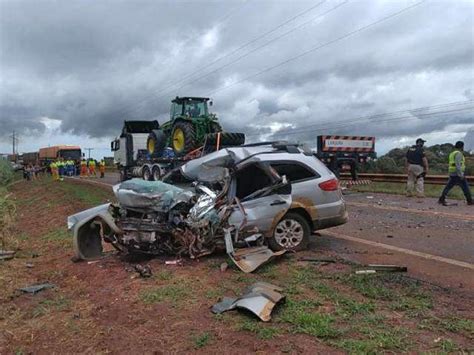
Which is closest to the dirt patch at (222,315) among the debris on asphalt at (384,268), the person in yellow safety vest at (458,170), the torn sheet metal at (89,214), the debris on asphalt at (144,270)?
the debris on asphalt at (144,270)

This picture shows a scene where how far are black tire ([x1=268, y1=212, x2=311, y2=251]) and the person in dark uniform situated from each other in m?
9.29

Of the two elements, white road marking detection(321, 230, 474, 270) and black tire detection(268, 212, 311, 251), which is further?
black tire detection(268, 212, 311, 251)

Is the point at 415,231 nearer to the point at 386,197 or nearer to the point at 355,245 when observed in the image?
the point at 355,245

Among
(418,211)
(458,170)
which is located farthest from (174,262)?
(458,170)

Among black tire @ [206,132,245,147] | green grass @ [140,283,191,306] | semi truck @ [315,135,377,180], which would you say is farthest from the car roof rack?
semi truck @ [315,135,377,180]

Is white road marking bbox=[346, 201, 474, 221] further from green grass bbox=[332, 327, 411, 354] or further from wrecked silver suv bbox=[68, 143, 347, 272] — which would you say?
green grass bbox=[332, 327, 411, 354]

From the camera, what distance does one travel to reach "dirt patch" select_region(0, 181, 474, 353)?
4188 millimetres

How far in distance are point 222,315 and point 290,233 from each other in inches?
118

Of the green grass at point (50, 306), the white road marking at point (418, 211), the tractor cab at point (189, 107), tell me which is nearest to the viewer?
the green grass at point (50, 306)

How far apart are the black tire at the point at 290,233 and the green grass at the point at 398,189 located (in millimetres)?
9486

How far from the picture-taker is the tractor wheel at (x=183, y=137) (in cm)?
1952

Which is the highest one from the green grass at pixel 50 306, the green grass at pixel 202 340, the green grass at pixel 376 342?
the green grass at pixel 376 342

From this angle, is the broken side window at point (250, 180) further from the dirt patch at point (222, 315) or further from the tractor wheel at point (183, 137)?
the tractor wheel at point (183, 137)

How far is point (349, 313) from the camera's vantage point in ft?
15.6
